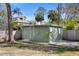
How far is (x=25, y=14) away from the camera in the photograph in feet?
23.1

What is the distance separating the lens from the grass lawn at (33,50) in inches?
273

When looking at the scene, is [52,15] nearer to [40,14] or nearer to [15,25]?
[40,14]

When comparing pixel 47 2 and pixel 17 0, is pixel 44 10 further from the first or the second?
pixel 17 0

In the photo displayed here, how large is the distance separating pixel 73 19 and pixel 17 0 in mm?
1488

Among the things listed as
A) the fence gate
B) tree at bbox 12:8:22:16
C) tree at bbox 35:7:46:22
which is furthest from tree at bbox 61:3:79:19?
the fence gate

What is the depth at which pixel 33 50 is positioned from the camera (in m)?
7.02

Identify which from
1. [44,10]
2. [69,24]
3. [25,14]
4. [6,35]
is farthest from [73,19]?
[6,35]

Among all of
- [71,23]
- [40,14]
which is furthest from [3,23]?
[71,23]

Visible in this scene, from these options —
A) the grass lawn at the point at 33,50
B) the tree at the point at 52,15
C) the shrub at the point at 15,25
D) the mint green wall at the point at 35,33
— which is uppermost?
the tree at the point at 52,15

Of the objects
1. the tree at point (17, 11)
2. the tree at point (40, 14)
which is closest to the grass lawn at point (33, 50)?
the tree at point (40, 14)

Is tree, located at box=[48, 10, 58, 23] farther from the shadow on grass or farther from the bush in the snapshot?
the shadow on grass

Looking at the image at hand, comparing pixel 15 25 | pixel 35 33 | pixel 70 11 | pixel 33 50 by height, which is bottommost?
A: pixel 33 50

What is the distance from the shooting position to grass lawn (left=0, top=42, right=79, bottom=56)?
6.92m

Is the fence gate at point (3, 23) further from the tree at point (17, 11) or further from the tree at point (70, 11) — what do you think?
the tree at point (70, 11)
